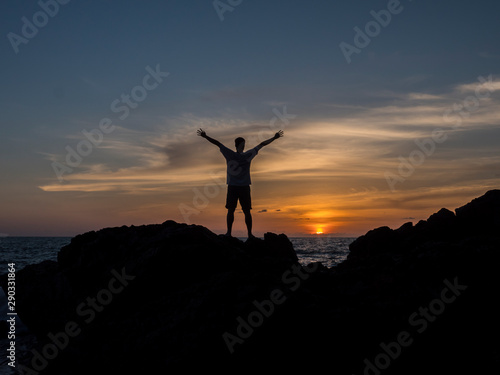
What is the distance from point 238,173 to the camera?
34.9 feet

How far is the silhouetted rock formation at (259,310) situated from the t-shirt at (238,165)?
11.0 feet

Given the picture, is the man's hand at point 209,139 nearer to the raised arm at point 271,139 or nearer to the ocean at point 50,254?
the raised arm at point 271,139

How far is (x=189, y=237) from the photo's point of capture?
22.4 ft

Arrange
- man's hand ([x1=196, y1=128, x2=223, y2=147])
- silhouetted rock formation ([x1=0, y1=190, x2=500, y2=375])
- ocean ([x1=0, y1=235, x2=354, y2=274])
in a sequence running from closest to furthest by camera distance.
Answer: silhouetted rock formation ([x1=0, y1=190, x2=500, y2=375]) → man's hand ([x1=196, y1=128, x2=223, y2=147]) → ocean ([x1=0, y1=235, x2=354, y2=274])

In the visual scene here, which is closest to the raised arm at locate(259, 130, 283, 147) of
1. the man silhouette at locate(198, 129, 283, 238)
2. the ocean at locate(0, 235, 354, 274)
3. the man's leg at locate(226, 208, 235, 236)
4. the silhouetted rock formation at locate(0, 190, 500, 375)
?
the man silhouette at locate(198, 129, 283, 238)

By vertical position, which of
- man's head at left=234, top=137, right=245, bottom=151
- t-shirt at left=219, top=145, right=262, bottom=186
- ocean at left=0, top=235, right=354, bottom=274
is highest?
man's head at left=234, top=137, right=245, bottom=151

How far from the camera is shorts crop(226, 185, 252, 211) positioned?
35.2 feet

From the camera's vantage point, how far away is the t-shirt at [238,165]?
10508mm

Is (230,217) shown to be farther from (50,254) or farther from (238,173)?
(50,254)

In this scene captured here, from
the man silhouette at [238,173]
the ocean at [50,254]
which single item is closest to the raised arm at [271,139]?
the man silhouette at [238,173]

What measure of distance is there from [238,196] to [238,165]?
89 cm

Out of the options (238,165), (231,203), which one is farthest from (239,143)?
(231,203)

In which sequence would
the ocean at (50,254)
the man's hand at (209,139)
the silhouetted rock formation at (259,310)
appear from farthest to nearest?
1. the ocean at (50,254)
2. the man's hand at (209,139)
3. the silhouetted rock formation at (259,310)

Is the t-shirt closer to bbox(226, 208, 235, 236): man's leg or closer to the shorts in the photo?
the shorts
